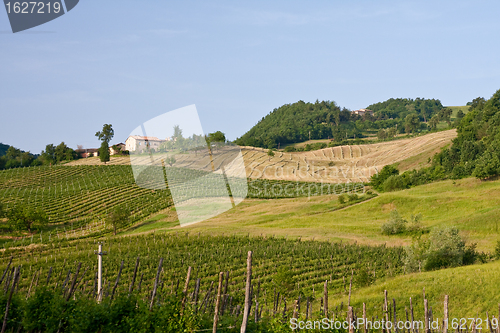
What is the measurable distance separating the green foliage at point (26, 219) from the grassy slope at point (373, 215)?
20540 mm

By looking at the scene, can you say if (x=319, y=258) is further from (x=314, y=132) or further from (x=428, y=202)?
(x=314, y=132)

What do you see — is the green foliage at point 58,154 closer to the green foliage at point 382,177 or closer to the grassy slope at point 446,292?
the green foliage at point 382,177

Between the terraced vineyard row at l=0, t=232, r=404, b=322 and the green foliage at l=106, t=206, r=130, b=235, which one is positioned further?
the green foliage at l=106, t=206, r=130, b=235

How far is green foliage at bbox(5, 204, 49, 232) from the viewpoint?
51000mm

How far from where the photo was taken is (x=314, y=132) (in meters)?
192

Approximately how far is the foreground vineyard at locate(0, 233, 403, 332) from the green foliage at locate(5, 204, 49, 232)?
11690 millimetres

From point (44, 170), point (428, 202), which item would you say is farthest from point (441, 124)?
point (44, 170)

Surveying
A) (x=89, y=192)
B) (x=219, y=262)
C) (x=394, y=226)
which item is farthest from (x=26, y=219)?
(x=394, y=226)

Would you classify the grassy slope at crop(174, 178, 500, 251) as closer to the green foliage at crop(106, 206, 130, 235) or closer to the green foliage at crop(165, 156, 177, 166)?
the green foliage at crop(106, 206, 130, 235)

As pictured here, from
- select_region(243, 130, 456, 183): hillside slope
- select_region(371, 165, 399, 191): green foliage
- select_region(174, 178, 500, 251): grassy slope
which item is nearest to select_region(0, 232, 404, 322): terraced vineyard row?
select_region(174, 178, 500, 251): grassy slope

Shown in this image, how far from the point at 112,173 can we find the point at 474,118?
9380cm

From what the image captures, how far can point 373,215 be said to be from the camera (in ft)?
175

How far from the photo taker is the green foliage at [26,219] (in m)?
51.0

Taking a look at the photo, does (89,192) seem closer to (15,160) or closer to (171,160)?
(15,160)
